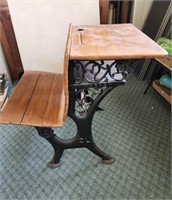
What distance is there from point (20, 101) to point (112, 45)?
0.62 metres

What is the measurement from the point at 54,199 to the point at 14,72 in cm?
161

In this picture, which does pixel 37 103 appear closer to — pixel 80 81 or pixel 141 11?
pixel 80 81

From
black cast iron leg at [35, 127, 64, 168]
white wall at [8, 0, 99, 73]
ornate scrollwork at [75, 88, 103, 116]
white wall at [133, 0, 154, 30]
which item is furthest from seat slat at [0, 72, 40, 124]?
white wall at [133, 0, 154, 30]

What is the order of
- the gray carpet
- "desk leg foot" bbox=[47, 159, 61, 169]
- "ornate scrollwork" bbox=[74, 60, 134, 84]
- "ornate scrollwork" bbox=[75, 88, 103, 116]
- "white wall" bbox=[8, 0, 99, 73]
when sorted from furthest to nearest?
1. "white wall" bbox=[8, 0, 99, 73]
2. "desk leg foot" bbox=[47, 159, 61, 169]
3. the gray carpet
4. "ornate scrollwork" bbox=[75, 88, 103, 116]
5. "ornate scrollwork" bbox=[74, 60, 134, 84]

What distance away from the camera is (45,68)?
81.0 inches

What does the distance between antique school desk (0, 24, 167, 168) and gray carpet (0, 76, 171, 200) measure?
0.39 feet

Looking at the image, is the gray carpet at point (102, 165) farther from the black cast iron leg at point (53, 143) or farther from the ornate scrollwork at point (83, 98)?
the ornate scrollwork at point (83, 98)

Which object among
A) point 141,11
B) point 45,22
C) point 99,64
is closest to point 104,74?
point 99,64

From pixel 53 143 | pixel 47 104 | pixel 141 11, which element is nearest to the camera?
pixel 47 104

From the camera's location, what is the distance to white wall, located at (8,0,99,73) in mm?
1704

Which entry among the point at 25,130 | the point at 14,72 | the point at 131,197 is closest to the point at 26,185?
the point at 25,130

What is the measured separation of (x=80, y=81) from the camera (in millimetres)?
879

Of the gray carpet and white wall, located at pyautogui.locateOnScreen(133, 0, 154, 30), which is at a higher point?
white wall, located at pyautogui.locateOnScreen(133, 0, 154, 30)

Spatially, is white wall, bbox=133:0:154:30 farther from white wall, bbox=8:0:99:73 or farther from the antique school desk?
the antique school desk
